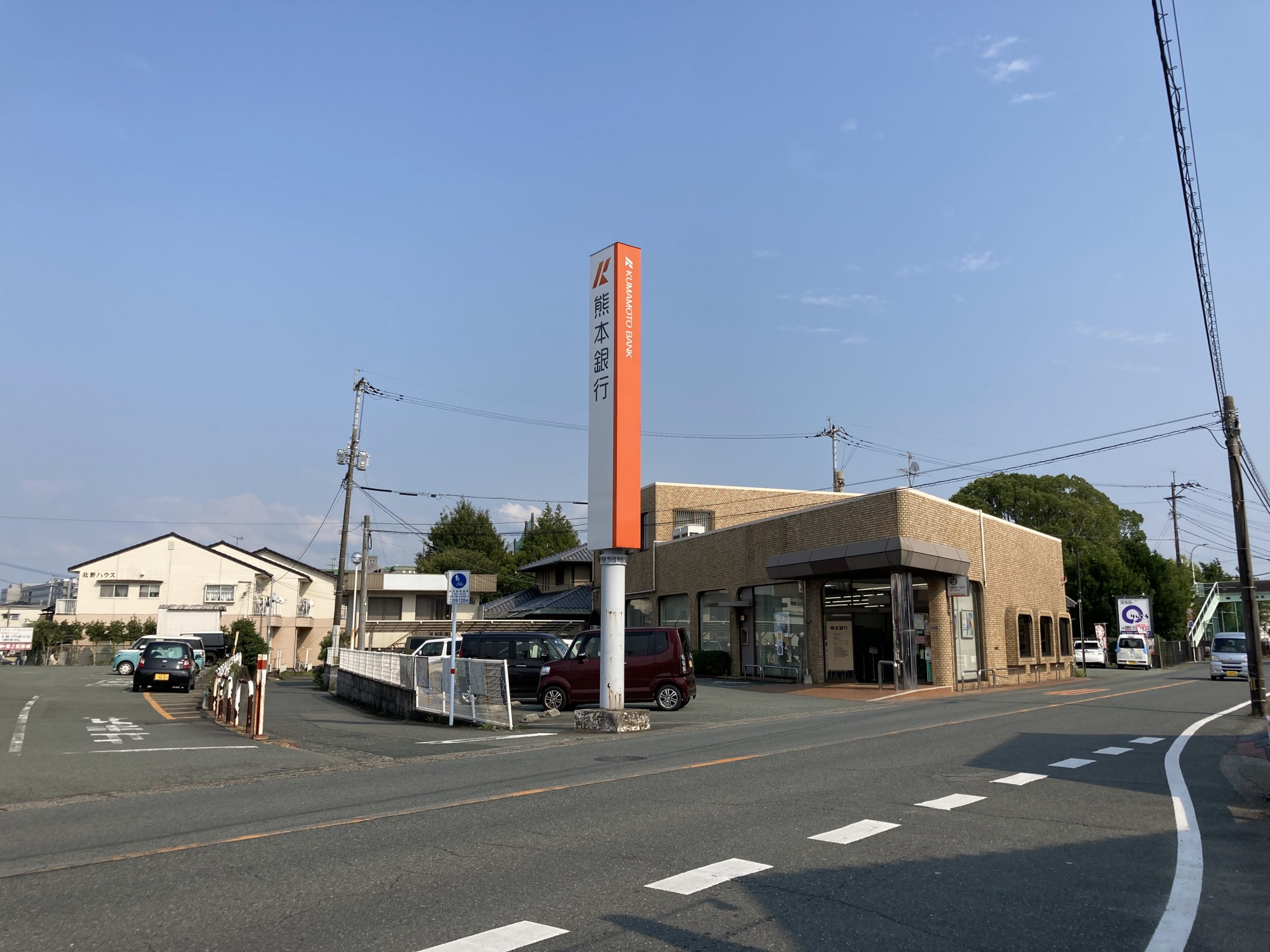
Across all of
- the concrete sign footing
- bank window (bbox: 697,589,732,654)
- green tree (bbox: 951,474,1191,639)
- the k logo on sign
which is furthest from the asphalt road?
green tree (bbox: 951,474,1191,639)

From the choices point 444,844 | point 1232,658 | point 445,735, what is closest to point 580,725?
point 445,735

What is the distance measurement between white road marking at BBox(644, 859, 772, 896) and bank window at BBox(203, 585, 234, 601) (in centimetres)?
6268

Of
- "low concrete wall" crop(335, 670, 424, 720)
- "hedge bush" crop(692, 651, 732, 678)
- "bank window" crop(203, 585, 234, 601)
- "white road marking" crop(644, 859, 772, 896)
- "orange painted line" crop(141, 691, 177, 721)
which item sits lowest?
"orange painted line" crop(141, 691, 177, 721)

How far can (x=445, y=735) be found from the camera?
1605 centimetres

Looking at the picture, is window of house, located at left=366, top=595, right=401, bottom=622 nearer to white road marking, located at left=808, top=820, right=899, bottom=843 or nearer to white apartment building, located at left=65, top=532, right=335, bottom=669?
white apartment building, located at left=65, top=532, right=335, bottom=669

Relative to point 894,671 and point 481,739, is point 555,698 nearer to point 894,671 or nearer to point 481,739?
point 481,739

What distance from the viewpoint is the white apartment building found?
5972cm

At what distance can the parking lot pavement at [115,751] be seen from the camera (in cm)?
1071

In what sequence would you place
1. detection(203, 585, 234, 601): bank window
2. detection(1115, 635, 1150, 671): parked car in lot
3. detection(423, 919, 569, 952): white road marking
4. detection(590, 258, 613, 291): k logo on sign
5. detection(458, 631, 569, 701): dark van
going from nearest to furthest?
1. detection(423, 919, 569, 952): white road marking
2. detection(590, 258, 613, 291): k logo on sign
3. detection(458, 631, 569, 701): dark van
4. detection(1115, 635, 1150, 671): parked car in lot
5. detection(203, 585, 234, 601): bank window

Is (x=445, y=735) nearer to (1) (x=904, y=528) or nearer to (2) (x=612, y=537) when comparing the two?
(2) (x=612, y=537)

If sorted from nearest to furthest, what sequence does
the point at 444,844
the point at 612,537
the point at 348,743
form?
the point at 444,844, the point at 348,743, the point at 612,537

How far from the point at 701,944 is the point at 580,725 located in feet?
41.8

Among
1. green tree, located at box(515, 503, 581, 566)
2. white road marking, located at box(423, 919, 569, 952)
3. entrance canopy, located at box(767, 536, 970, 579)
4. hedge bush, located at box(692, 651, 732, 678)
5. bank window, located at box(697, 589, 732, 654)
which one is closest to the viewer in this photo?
white road marking, located at box(423, 919, 569, 952)

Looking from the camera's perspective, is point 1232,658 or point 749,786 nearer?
point 749,786
